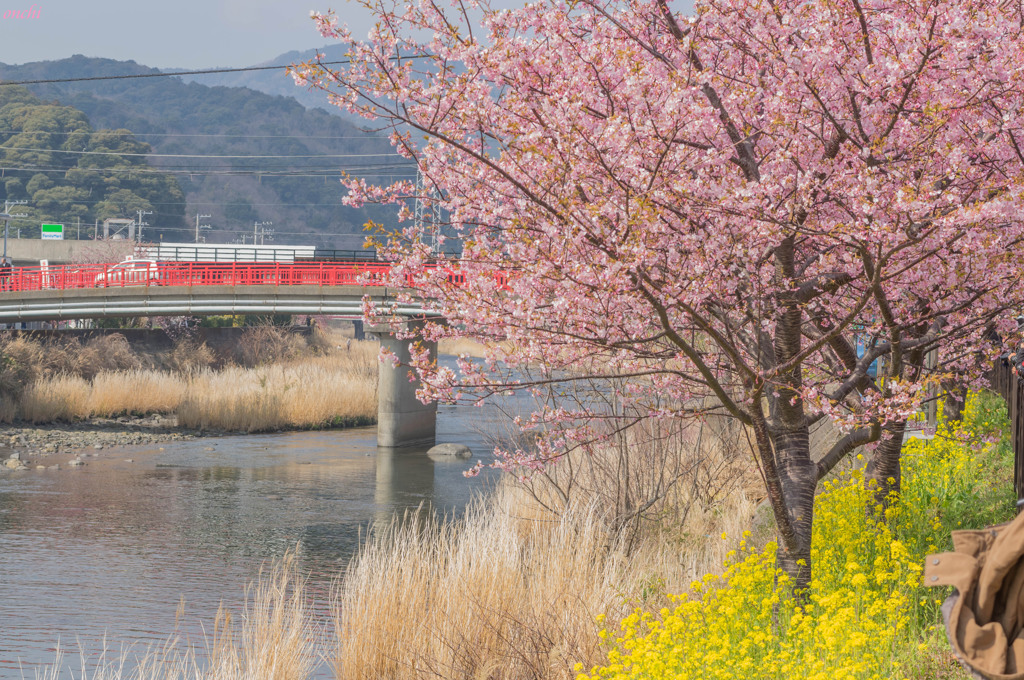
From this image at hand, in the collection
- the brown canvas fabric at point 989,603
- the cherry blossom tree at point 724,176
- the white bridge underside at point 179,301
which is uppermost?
the cherry blossom tree at point 724,176

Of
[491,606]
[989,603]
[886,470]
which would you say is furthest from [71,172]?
[989,603]

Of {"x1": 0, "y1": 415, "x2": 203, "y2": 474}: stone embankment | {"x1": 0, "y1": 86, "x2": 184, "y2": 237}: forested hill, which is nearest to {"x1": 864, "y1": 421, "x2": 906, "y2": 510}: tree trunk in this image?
{"x1": 0, "y1": 415, "x2": 203, "y2": 474}: stone embankment

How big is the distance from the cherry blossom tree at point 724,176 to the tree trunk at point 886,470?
206 cm

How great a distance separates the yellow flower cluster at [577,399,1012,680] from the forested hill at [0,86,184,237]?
103079 mm

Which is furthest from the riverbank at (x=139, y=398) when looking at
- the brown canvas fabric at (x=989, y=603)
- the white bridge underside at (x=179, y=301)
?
the brown canvas fabric at (x=989, y=603)

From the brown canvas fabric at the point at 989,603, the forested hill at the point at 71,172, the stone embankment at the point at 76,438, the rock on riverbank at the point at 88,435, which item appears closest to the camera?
the brown canvas fabric at the point at 989,603

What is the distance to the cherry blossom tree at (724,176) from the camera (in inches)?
218

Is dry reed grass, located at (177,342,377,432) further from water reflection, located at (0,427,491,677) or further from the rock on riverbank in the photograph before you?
water reflection, located at (0,427,491,677)

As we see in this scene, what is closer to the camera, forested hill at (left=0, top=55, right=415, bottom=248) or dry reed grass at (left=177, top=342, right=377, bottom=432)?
dry reed grass at (left=177, top=342, right=377, bottom=432)

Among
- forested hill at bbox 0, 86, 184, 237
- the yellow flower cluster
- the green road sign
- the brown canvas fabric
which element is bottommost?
the yellow flower cluster

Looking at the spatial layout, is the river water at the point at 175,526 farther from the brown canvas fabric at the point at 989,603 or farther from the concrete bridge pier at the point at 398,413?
the brown canvas fabric at the point at 989,603

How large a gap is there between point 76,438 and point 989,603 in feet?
99.4

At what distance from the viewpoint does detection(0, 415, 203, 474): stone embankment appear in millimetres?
26631

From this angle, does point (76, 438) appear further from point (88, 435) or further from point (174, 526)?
point (174, 526)
